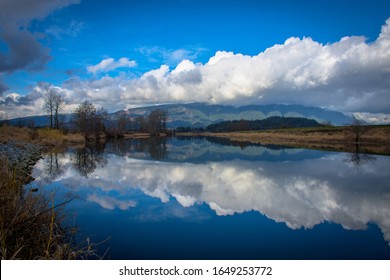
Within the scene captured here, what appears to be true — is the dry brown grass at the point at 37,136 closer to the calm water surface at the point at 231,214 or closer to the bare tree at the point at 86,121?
the bare tree at the point at 86,121

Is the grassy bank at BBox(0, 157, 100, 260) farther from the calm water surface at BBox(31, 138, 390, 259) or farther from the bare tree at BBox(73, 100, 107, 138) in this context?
the bare tree at BBox(73, 100, 107, 138)

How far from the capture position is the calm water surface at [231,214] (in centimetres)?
752

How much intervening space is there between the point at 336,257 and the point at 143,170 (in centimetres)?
1603

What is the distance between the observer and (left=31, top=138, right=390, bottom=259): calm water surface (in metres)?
7.52

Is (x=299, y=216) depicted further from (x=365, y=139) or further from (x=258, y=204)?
(x=365, y=139)

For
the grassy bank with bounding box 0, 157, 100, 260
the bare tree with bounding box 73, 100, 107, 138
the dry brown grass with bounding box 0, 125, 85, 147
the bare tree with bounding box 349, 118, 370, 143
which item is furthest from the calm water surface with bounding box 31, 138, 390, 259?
the bare tree with bounding box 73, 100, 107, 138

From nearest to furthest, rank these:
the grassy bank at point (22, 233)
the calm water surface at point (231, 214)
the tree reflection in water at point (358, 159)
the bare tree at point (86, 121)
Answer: the grassy bank at point (22, 233) < the calm water surface at point (231, 214) < the tree reflection in water at point (358, 159) < the bare tree at point (86, 121)

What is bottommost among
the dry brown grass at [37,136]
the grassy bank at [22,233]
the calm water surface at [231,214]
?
the calm water surface at [231,214]

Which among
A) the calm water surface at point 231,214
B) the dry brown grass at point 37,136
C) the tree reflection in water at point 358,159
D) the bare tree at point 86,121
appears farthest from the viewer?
the bare tree at point 86,121

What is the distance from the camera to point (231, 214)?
10.7m

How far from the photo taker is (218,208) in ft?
37.7

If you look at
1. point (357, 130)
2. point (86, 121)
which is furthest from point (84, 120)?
point (357, 130)

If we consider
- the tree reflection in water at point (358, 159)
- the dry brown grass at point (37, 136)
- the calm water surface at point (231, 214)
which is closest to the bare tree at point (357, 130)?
the tree reflection in water at point (358, 159)

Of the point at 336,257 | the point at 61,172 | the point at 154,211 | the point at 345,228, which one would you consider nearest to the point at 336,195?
the point at 345,228
